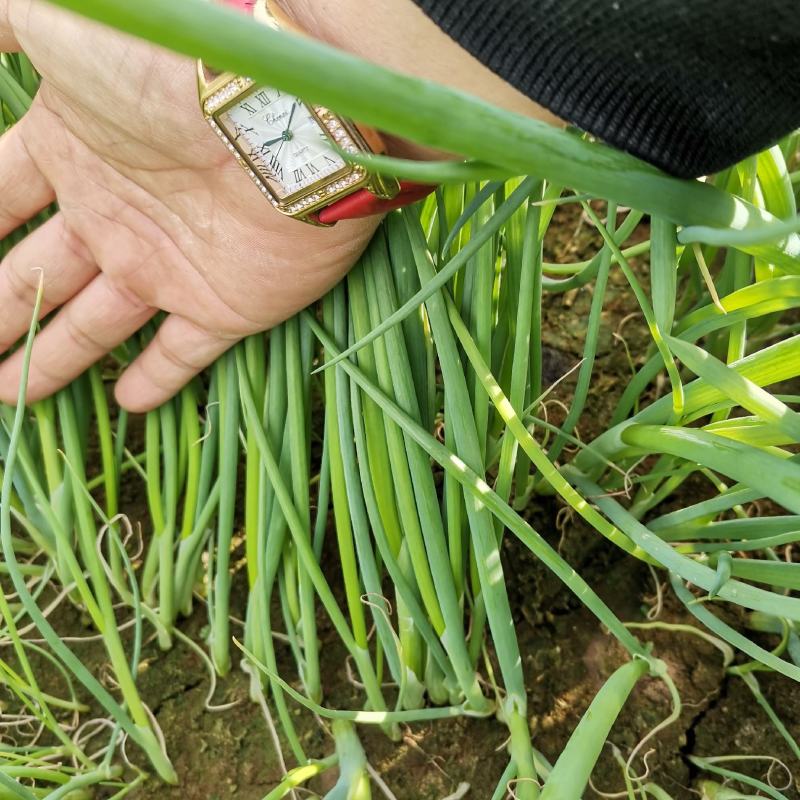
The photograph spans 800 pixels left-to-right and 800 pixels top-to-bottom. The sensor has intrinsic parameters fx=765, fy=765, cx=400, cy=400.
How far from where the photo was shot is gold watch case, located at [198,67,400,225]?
65cm

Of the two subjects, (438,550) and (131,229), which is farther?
(131,229)

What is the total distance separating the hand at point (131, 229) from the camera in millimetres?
764

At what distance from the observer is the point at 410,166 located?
0.40 meters

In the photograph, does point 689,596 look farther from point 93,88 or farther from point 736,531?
point 93,88

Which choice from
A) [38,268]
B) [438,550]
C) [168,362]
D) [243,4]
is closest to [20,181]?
[38,268]

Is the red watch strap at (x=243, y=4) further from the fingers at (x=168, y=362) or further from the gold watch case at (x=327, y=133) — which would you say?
the fingers at (x=168, y=362)

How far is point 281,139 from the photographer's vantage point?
69cm

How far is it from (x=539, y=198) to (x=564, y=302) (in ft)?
1.40

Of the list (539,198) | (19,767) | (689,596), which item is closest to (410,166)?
(539,198)

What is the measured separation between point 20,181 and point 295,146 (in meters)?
0.45

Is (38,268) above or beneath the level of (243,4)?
beneath

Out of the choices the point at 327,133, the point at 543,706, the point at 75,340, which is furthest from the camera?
the point at 75,340

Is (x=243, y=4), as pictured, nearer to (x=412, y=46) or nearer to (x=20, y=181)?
(x=412, y=46)

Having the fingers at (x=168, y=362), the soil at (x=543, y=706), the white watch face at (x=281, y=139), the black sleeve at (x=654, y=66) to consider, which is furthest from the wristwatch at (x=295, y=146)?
the soil at (x=543, y=706)
